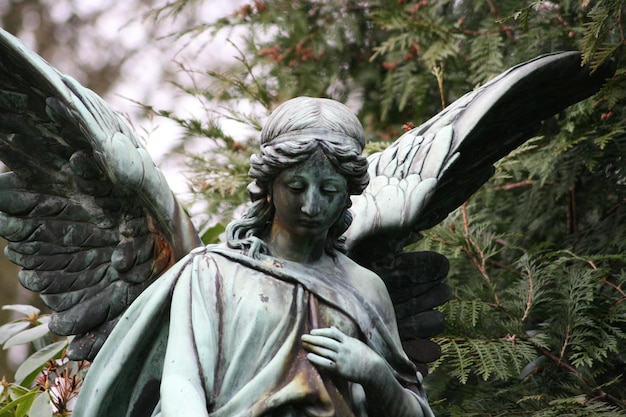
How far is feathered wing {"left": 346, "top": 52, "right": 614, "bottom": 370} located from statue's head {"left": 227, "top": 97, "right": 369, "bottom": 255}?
36 centimetres

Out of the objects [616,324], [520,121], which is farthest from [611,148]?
[520,121]

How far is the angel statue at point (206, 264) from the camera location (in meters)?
3.12

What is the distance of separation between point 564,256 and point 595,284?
1.47ft

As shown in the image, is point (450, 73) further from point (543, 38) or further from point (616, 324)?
point (616, 324)

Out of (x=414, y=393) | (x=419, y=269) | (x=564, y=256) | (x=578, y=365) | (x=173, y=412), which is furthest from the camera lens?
(x=564, y=256)

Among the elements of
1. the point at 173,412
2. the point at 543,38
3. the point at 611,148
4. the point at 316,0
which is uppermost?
the point at 316,0

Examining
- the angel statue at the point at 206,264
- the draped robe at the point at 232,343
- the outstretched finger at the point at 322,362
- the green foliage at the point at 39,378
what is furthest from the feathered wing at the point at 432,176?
the green foliage at the point at 39,378

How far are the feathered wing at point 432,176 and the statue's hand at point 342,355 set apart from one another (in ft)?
1.94

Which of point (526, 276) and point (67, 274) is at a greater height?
point (526, 276)

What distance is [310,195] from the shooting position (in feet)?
10.5

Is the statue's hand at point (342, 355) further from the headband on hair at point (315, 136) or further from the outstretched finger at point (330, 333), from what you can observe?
the headband on hair at point (315, 136)

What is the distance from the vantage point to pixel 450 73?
5914mm

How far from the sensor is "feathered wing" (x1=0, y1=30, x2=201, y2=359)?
3387 mm

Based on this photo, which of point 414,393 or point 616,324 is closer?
point 414,393
